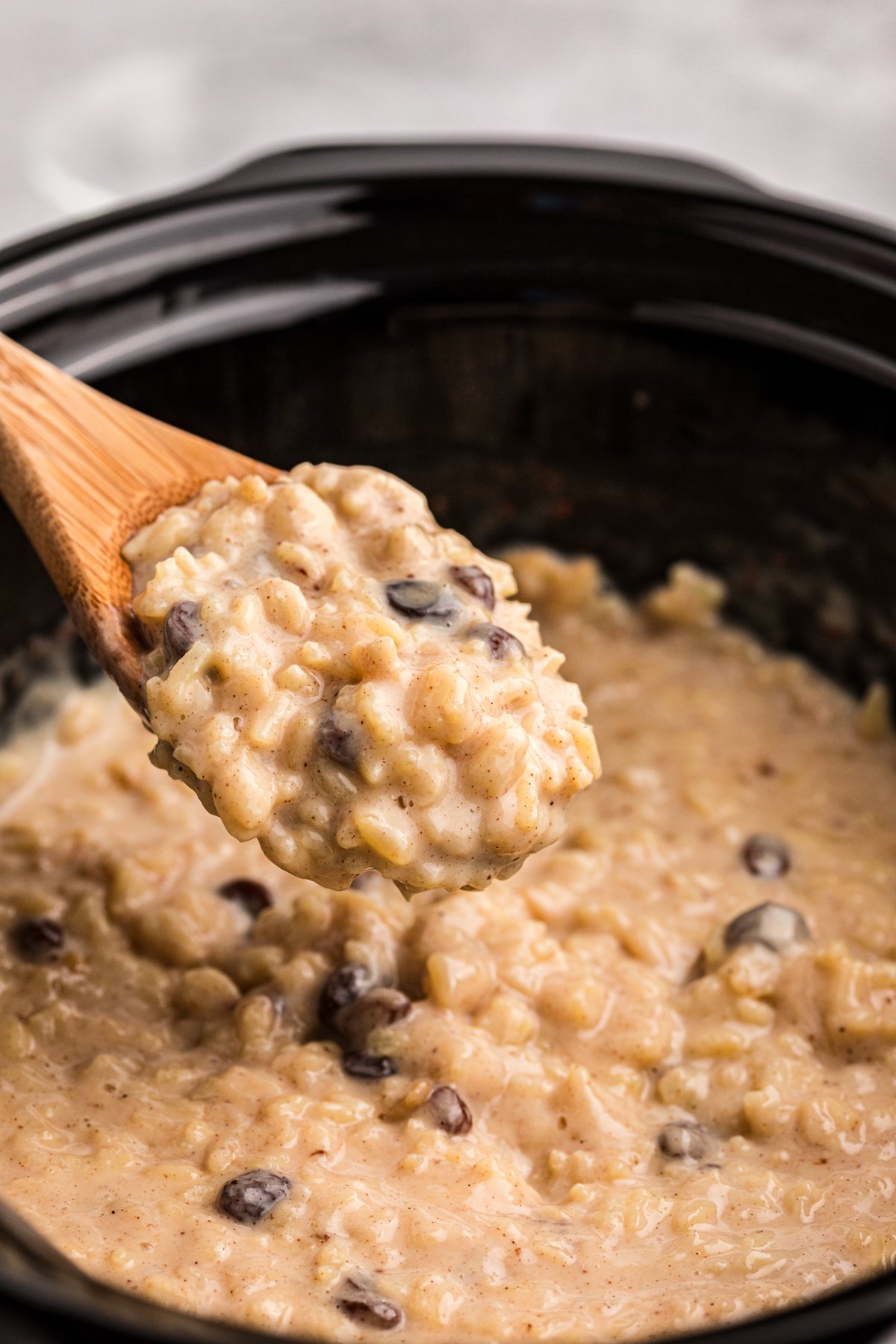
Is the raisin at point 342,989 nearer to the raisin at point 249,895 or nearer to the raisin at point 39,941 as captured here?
the raisin at point 249,895

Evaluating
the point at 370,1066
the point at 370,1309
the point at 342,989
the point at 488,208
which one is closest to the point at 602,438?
the point at 488,208

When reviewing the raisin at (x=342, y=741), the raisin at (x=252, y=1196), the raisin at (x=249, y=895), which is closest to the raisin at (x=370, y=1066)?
the raisin at (x=252, y=1196)

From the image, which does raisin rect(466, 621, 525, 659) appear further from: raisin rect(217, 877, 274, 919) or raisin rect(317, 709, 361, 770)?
raisin rect(217, 877, 274, 919)

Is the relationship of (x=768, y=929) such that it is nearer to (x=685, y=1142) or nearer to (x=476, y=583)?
(x=685, y=1142)

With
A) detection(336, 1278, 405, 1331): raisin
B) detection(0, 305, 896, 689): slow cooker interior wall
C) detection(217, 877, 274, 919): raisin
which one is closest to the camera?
detection(336, 1278, 405, 1331): raisin

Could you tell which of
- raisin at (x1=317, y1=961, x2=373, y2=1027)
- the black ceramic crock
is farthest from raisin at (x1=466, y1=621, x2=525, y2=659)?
the black ceramic crock

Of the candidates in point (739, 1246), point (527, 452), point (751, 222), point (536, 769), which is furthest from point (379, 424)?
point (739, 1246)

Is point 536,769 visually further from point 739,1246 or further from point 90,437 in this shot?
point 90,437
